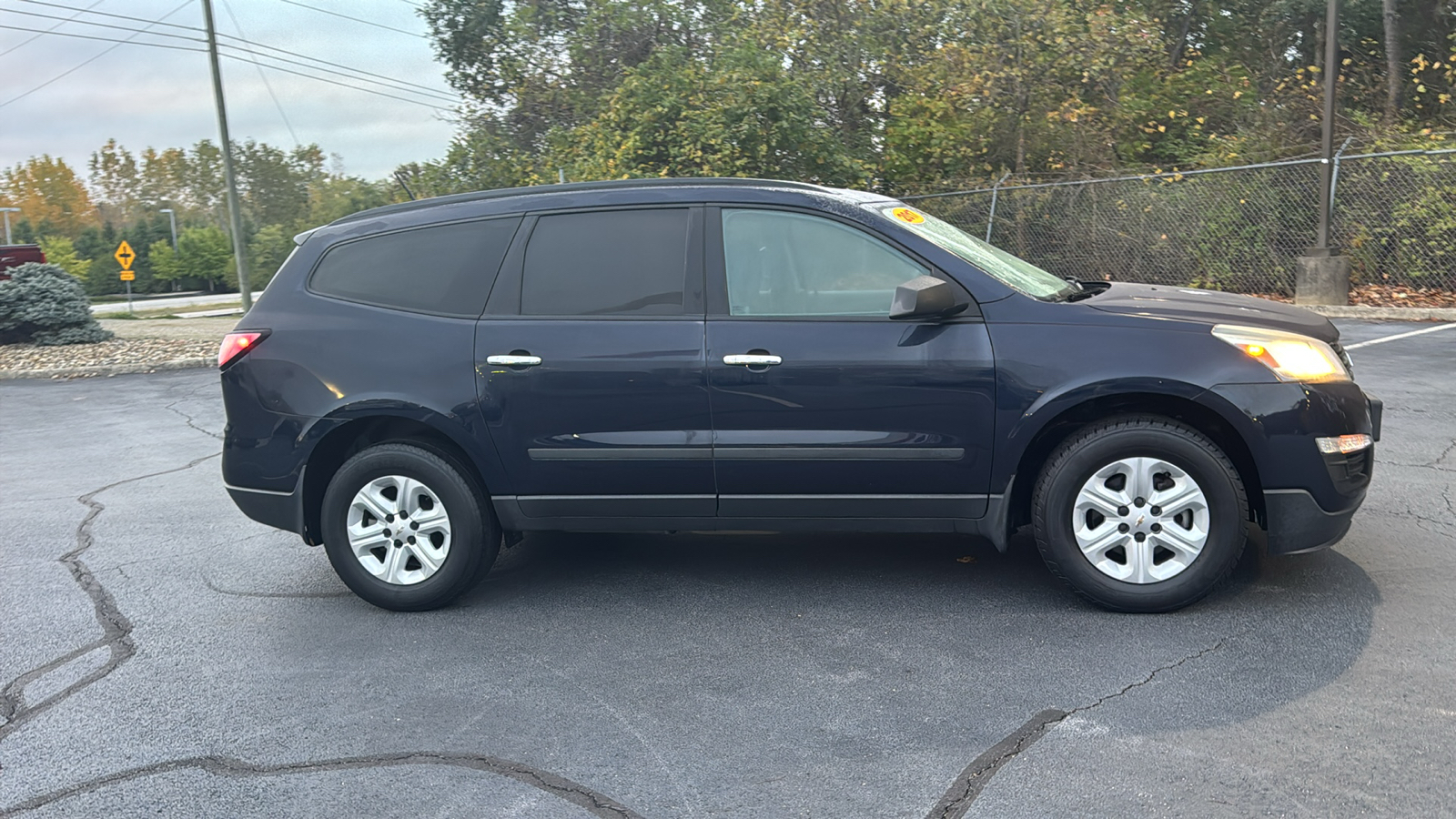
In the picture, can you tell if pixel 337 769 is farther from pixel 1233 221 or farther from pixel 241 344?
pixel 1233 221

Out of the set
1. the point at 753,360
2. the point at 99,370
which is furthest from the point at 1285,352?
the point at 99,370

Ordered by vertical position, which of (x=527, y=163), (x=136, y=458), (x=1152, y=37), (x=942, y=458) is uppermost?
(x=1152, y=37)

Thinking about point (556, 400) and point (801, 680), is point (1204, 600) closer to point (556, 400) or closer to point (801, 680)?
point (801, 680)

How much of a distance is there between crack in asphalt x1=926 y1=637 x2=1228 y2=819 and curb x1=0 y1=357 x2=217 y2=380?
1512 cm

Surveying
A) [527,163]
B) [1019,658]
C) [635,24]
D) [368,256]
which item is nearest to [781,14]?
[635,24]

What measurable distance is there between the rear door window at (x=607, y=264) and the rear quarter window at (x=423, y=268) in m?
0.19

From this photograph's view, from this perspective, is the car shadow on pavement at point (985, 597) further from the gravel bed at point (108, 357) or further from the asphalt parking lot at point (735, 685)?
the gravel bed at point (108, 357)

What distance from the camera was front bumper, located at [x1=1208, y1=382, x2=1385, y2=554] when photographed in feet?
13.5

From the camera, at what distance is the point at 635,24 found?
21812 mm

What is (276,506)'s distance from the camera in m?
4.89

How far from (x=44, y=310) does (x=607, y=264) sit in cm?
1669

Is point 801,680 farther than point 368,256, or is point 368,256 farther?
point 368,256

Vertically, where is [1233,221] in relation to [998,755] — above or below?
above

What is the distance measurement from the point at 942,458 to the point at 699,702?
138 centimetres
